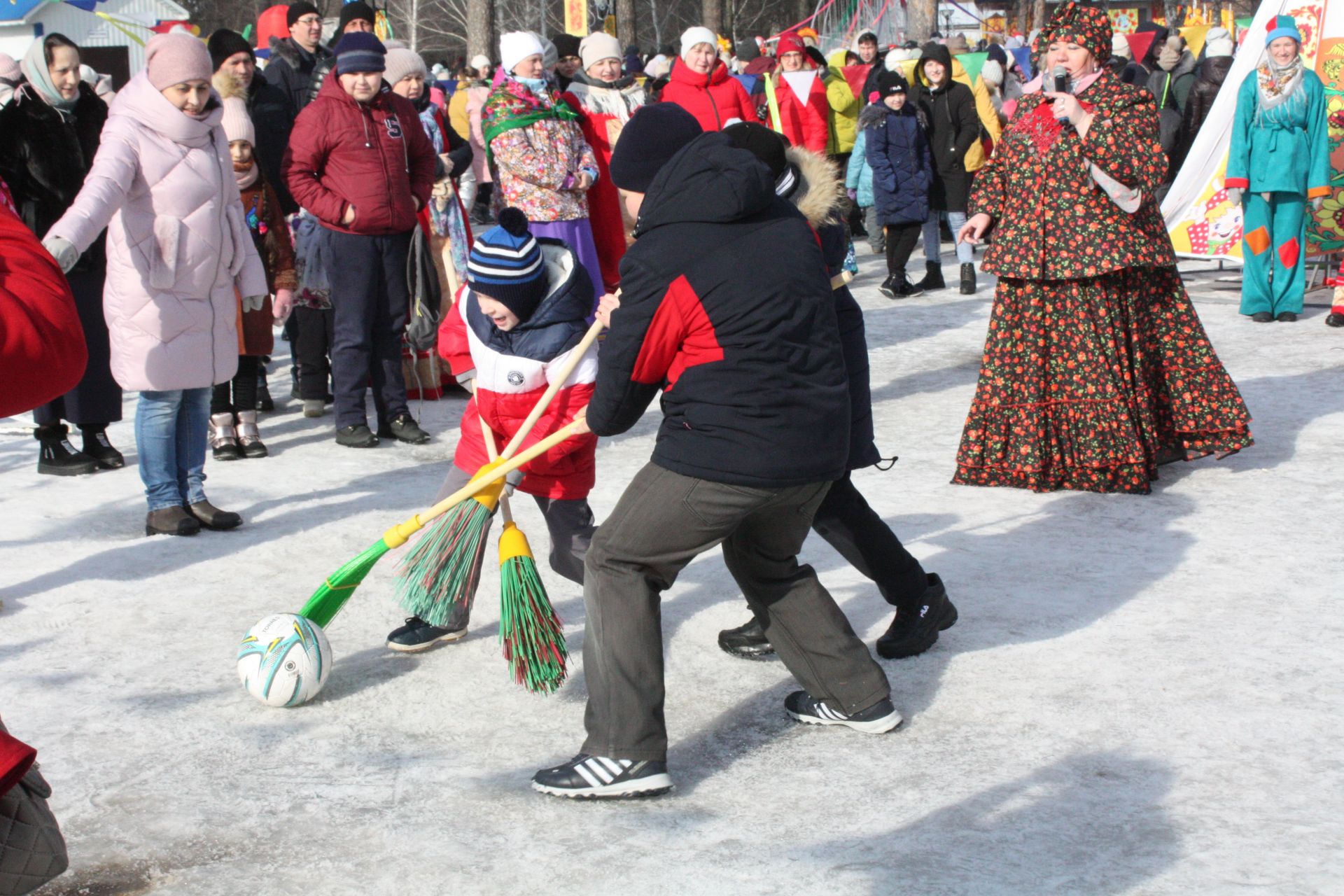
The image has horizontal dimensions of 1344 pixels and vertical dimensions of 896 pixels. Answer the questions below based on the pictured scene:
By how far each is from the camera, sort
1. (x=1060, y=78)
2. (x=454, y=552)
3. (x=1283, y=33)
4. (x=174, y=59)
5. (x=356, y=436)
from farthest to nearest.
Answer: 1. (x=1283, y=33)
2. (x=356, y=436)
3. (x=1060, y=78)
4. (x=174, y=59)
5. (x=454, y=552)

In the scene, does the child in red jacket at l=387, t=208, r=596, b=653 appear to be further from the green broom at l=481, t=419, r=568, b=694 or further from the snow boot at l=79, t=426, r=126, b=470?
the snow boot at l=79, t=426, r=126, b=470

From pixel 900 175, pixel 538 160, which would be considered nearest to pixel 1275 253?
pixel 900 175

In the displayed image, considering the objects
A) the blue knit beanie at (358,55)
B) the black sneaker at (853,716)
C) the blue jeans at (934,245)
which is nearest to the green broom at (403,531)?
the black sneaker at (853,716)

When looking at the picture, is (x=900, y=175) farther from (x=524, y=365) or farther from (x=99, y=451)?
(x=524, y=365)

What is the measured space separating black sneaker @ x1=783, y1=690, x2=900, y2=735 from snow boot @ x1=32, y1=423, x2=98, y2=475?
414 centimetres

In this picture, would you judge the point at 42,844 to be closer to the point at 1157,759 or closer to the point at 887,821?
the point at 887,821

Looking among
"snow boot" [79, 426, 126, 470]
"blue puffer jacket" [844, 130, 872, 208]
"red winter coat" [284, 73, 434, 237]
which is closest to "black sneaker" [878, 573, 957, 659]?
"red winter coat" [284, 73, 434, 237]

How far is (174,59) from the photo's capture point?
17.3 ft

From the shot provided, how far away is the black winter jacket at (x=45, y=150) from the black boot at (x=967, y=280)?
258 inches

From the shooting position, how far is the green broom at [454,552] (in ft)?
12.9

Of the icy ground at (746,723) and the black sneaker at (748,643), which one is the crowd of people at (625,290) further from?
the icy ground at (746,723)

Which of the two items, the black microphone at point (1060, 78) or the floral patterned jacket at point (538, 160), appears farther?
the floral patterned jacket at point (538, 160)

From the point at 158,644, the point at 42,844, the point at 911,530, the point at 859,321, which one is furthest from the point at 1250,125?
the point at 42,844

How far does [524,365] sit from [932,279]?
7.57 m
